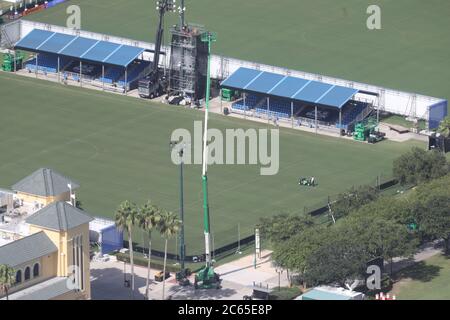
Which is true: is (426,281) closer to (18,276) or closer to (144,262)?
(144,262)

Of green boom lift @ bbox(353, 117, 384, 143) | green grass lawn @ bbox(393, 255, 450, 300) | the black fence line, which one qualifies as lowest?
green grass lawn @ bbox(393, 255, 450, 300)

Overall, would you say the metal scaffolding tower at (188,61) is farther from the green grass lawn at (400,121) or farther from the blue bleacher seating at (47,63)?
the green grass lawn at (400,121)

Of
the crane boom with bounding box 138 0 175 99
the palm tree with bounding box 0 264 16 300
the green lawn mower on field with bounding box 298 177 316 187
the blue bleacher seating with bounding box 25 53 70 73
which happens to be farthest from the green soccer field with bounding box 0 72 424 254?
the palm tree with bounding box 0 264 16 300

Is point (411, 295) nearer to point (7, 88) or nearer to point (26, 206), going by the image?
point (26, 206)

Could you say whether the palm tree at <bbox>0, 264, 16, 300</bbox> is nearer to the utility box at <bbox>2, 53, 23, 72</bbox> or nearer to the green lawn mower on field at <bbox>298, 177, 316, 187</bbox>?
the green lawn mower on field at <bbox>298, 177, 316, 187</bbox>

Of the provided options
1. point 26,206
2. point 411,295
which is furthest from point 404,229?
point 26,206

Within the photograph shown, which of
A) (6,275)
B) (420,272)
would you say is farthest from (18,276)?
(420,272)

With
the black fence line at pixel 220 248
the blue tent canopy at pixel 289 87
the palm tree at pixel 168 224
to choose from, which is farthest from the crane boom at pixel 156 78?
the palm tree at pixel 168 224

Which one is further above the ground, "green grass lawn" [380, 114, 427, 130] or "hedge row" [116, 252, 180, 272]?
"green grass lawn" [380, 114, 427, 130]
